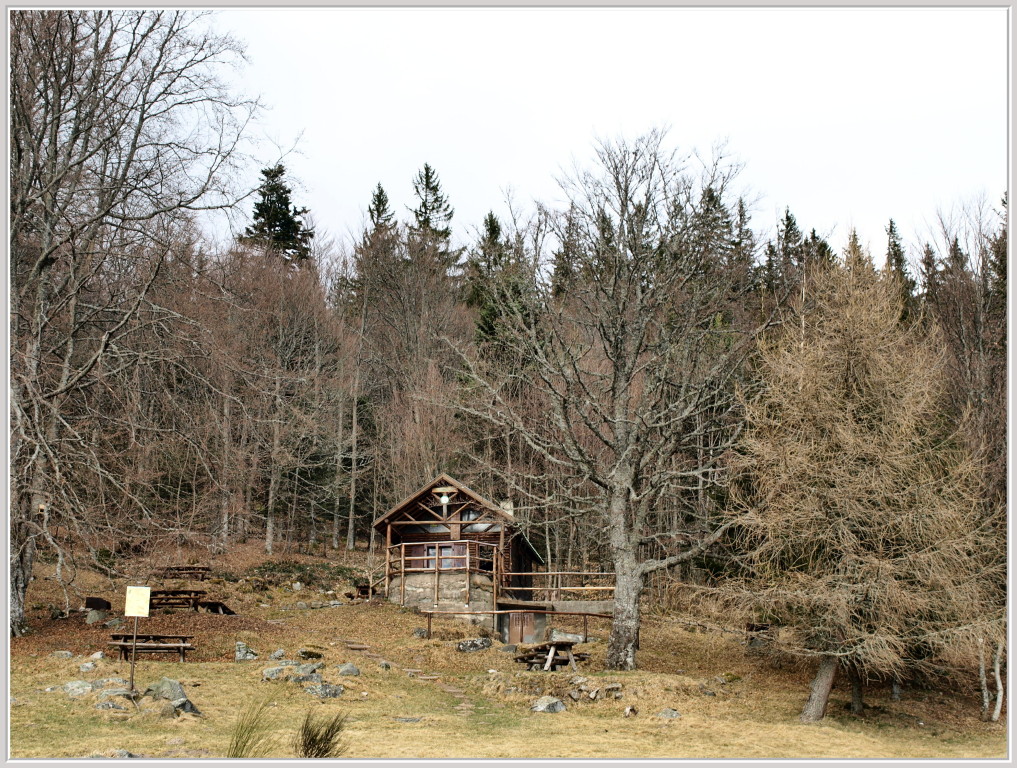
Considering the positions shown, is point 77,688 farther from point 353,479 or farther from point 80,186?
point 353,479

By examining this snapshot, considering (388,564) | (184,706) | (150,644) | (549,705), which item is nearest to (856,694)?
(549,705)

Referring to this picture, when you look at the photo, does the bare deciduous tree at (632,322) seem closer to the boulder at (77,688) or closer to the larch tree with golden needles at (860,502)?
the larch tree with golden needles at (860,502)

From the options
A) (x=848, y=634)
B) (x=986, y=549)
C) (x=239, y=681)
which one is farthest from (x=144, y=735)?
(x=986, y=549)

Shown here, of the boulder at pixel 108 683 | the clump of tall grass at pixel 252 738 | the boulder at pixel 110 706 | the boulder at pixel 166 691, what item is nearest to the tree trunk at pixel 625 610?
the clump of tall grass at pixel 252 738

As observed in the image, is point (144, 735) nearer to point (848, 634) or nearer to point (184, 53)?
point (848, 634)

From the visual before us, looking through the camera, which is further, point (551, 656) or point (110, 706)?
point (551, 656)

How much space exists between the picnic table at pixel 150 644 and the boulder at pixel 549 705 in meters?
6.27

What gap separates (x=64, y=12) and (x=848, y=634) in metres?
17.4

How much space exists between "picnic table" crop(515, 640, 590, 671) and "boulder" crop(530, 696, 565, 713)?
283 centimetres

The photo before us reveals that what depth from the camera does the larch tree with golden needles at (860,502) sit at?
44.6 feet

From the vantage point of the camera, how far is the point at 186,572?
25.8 metres

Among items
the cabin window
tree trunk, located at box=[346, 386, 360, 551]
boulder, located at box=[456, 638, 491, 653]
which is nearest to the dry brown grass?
boulder, located at box=[456, 638, 491, 653]

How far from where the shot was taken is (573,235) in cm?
1852

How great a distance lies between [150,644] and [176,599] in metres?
7.84
